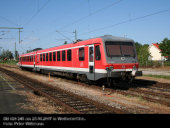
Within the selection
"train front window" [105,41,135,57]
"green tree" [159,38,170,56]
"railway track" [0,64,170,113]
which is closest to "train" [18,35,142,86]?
"train front window" [105,41,135,57]

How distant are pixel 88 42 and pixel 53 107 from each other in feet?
21.3

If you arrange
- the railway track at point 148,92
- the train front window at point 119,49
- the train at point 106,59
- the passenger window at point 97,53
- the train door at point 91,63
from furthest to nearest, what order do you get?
the train door at point 91,63 → the passenger window at point 97,53 → the train front window at point 119,49 → the train at point 106,59 → the railway track at point 148,92

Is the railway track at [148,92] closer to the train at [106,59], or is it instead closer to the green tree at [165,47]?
the train at [106,59]

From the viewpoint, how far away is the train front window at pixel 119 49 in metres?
11.4

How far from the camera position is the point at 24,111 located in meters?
6.76

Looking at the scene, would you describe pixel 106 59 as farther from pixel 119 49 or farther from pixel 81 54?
pixel 81 54

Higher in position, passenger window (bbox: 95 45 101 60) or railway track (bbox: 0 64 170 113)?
passenger window (bbox: 95 45 101 60)

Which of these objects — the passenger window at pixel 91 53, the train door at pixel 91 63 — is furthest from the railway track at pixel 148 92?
the passenger window at pixel 91 53

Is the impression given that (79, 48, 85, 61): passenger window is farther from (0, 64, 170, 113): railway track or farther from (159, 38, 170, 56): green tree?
(159, 38, 170, 56): green tree

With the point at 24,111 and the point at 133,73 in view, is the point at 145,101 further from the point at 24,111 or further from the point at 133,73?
the point at 24,111

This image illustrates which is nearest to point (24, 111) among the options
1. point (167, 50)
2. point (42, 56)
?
point (42, 56)

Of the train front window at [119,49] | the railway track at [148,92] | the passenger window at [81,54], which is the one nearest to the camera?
the railway track at [148,92]

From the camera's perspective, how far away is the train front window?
11.4 metres
